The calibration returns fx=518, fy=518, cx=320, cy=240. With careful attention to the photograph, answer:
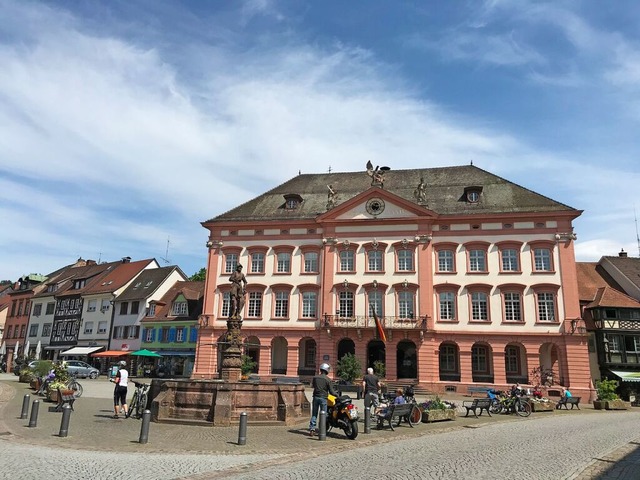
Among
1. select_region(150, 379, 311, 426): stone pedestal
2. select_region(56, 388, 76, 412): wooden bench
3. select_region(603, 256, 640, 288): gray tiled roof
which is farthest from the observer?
select_region(603, 256, 640, 288): gray tiled roof

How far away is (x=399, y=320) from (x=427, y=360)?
11.0ft

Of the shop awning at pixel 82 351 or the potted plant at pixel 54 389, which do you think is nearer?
the potted plant at pixel 54 389

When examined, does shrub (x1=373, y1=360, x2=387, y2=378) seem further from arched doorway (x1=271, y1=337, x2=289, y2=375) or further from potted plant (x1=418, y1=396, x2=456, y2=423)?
potted plant (x1=418, y1=396, x2=456, y2=423)

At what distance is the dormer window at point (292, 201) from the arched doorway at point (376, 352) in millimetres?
12938

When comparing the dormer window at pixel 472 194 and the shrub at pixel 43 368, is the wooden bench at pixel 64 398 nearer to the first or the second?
the shrub at pixel 43 368

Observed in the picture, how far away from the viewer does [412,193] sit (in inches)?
1683

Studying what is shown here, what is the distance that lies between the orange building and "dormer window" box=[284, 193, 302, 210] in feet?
0.43

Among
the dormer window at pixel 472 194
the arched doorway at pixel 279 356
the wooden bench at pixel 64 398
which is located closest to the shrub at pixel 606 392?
the dormer window at pixel 472 194

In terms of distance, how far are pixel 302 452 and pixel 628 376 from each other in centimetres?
3293

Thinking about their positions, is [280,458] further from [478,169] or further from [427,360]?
[478,169]

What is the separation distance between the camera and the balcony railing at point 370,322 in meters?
36.7

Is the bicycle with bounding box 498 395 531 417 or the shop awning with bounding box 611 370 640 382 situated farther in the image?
the shop awning with bounding box 611 370 640 382

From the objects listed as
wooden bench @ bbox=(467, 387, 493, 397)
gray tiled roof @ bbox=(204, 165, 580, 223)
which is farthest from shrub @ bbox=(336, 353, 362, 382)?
gray tiled roof @ bbox=(204, 165, 580, 223)

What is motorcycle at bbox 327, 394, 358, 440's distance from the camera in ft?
43.7
